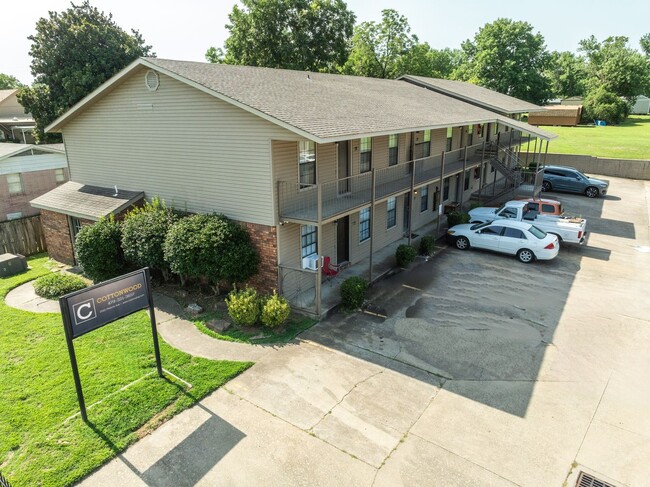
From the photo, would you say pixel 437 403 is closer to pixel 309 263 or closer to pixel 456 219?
pixel 309 263

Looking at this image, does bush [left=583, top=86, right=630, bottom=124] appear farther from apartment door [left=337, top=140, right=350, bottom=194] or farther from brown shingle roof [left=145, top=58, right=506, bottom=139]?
apartment door [left=337, top=140, right=350, bottom=194]

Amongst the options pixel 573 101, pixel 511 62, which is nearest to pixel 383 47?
pixel 511 62

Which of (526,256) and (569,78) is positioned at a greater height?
(569,78)

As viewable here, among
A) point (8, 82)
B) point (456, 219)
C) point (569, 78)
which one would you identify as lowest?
point (456, 219)

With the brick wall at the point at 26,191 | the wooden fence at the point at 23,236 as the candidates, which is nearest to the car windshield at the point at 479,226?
the wooden fence at the point at 23,236

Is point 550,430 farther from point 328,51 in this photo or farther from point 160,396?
point 328,51

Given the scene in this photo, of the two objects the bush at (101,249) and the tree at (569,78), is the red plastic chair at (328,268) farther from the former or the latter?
the tree at (569,78)
